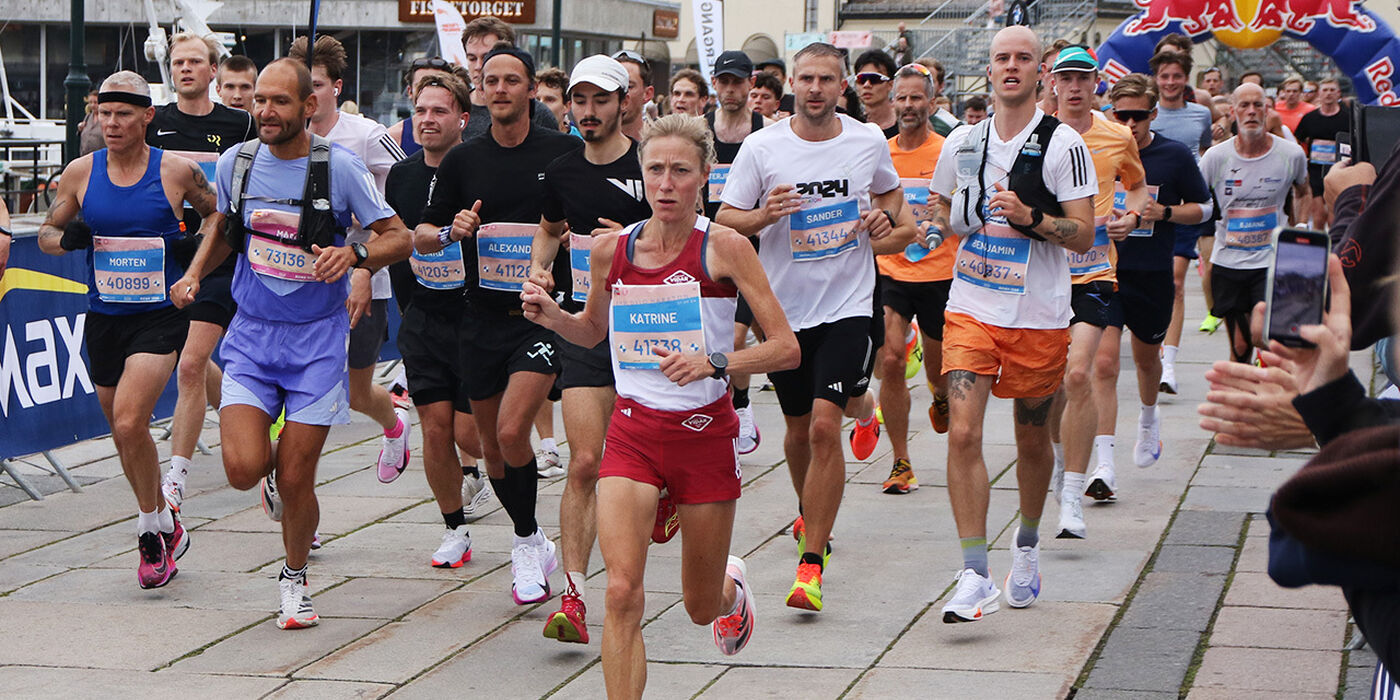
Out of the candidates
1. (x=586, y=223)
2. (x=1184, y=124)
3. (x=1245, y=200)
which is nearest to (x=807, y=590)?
(x=586, y=223)

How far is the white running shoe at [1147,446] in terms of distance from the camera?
30.1 feet

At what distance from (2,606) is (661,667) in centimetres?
270

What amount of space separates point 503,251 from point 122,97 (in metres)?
1.78

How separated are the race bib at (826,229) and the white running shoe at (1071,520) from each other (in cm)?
166

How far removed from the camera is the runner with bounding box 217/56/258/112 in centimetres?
958

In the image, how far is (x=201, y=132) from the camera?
9.40 metres

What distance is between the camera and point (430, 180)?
775 cm

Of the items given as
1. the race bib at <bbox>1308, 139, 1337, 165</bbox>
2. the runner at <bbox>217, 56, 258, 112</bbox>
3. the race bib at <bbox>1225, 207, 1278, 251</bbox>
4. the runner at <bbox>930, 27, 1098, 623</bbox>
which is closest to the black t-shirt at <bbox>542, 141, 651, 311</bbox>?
the runner at <bbox>930, 27, 1098, 623</bbox>

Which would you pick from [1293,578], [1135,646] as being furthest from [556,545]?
[1293,578]

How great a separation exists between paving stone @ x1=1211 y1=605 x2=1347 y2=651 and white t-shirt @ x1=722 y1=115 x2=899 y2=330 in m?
1.80

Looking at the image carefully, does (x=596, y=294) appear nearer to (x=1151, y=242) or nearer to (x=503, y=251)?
(x=503, y=251)

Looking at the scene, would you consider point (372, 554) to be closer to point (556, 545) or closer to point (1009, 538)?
point (556, 545)

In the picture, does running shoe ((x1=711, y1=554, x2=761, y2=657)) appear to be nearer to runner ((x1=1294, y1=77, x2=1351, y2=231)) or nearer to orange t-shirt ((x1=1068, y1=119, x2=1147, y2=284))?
orange t-shirt ((x1=1068, y1=119, x2=1147, y2=284))

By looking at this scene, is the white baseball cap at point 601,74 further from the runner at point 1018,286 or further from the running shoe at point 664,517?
the running shoe at point 664,517
